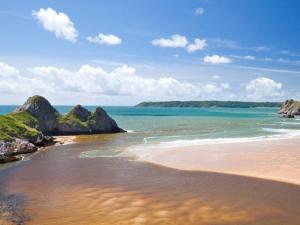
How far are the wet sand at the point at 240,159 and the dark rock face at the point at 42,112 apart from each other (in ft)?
86.6

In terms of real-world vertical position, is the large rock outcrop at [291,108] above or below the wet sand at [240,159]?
above

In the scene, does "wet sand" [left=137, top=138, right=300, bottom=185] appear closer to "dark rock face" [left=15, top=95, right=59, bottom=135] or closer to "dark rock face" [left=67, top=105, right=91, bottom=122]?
"dark rock face" [left=15, top=95, right=59, bottom=135]

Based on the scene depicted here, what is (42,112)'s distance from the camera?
199 ft

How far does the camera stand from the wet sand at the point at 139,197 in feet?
57.2

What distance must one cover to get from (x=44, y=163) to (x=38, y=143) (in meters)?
14.0

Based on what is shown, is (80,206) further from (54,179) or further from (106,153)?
(106,153)

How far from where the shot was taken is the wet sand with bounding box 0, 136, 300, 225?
17.4 metres

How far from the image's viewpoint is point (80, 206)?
1950cm

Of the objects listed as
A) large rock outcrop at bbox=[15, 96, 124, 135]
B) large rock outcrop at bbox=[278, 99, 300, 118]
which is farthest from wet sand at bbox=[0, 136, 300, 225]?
large rock outcrop at bbox=[278, 99, 300, 118]

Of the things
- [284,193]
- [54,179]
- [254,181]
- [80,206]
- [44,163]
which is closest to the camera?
[80,206]

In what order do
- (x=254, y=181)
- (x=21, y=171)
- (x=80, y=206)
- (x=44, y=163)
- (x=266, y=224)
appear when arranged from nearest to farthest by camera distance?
(x=266, y=224) → (x=80, y=206) → (x=254, y=181) → (x=21, y=171) → (x=44, y=163)

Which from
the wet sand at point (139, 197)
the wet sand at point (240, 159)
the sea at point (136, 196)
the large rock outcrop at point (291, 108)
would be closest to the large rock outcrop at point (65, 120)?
the wet sand at point (240, 159)

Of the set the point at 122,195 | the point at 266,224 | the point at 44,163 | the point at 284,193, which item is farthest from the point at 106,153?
the point at 266,224

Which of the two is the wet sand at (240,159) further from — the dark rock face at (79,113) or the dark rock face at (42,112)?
the dark rock face at (79,113)
